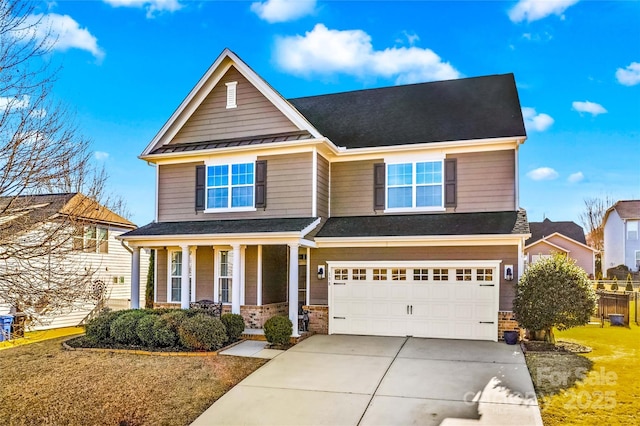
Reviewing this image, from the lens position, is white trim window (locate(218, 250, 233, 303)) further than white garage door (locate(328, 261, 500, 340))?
Yes

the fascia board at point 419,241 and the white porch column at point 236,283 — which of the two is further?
the white porch column at point 236,283

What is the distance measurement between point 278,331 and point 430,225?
17.5 feet

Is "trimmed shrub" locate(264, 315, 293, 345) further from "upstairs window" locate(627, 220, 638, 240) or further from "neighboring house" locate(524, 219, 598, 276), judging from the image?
"upstairs window" locate(627, 220, 638, 240)

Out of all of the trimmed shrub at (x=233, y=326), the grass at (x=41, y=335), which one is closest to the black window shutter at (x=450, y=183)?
the trimmed shrub at (x=233, y=326)

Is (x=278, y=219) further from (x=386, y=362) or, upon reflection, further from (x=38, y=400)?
(x=38, y=400)

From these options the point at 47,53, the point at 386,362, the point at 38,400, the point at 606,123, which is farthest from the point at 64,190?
the point at 606,123

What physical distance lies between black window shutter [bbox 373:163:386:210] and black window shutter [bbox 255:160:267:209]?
3.51 metres

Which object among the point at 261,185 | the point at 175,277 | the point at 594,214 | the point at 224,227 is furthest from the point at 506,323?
the point at 594,214

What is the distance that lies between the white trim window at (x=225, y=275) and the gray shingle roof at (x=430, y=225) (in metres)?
3.43

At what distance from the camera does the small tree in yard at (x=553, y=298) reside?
39.1 feet

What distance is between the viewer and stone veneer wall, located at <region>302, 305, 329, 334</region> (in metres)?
14.8

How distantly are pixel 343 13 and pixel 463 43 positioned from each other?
4648 millimetres

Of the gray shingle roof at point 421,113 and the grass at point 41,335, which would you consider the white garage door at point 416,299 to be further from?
the grass at point 41,335

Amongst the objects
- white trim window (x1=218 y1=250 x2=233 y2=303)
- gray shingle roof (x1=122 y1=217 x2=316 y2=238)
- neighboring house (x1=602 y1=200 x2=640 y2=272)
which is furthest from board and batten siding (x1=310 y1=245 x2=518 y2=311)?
neighboring house (x1=602 y1=200 x2=640 y2=272)
